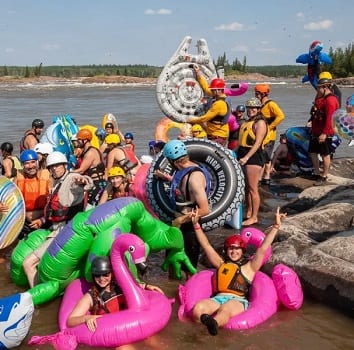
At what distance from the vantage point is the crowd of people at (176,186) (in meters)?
4.66

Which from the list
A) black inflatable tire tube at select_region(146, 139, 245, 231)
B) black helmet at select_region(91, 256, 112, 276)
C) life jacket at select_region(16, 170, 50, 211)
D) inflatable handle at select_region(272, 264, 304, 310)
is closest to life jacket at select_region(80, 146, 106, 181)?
life jacket at select_region(16, 170, 50, 211)

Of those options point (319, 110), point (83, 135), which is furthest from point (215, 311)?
point (319, 110)

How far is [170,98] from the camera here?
9594mm

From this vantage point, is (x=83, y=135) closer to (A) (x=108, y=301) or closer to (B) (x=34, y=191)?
(B) (x=34, y=191)

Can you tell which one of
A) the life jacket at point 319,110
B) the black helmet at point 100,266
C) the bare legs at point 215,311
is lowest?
the bare legs at point 215,311

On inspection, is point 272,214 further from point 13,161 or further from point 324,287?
point 13,161

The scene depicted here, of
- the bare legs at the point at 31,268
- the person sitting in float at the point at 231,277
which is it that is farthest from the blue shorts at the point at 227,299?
the bare legs at the point at 31,268

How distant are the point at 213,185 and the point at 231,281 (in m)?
1.55

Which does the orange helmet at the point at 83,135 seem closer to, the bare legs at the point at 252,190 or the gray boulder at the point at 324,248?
the bare legs at the point at 252,190

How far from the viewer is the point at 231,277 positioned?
16.2ft

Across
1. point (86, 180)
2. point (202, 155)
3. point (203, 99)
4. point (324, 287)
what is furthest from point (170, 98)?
point (324, 287)

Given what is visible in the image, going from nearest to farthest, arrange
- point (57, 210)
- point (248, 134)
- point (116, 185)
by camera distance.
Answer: point (116, 185) → point (57, 210) → point (248, 134)

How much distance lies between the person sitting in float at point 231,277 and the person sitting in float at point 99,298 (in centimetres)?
70

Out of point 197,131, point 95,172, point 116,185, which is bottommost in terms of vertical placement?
point 95,172
